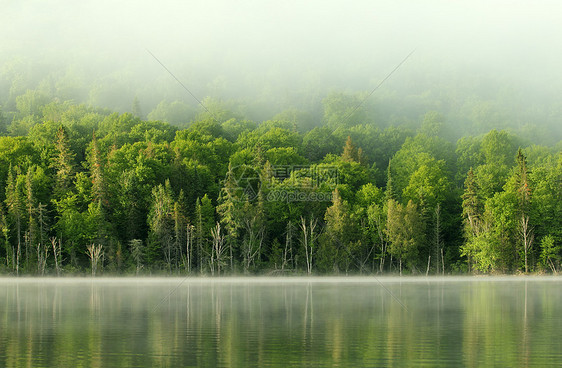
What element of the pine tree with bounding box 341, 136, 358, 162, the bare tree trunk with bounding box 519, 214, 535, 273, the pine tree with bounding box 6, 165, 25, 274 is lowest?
the bare tree trunk with bounding box 519, 214, 535, 273

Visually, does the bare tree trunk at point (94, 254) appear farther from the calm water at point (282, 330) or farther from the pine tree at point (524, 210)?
the pine tree at point (524, 210)

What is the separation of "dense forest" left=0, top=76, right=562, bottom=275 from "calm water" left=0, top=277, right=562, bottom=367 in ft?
117

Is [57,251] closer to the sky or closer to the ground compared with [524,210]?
closer to the ground

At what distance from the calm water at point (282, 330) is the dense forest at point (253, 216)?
35.6m

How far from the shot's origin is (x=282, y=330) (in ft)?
110

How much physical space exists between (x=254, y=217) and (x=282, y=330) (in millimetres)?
59582

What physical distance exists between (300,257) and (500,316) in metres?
55.1

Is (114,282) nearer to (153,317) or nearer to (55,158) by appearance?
(55,158)

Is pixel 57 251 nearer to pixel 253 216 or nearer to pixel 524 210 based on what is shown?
pixel 253 216

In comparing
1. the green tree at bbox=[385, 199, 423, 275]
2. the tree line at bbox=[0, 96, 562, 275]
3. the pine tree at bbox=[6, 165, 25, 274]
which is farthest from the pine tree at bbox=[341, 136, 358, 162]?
the pine tree at bbox=[6, 165, 25, 274]

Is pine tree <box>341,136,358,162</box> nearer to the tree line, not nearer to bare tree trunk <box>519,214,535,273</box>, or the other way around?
the tree line

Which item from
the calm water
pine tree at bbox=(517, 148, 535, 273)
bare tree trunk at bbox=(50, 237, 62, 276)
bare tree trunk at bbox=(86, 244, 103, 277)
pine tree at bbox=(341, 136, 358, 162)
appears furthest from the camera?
pine tree at bbox=(341, 136, 358, 162)

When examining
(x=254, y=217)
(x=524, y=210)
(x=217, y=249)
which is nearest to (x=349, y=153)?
(x=254, y=217)

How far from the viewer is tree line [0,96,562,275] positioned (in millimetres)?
90312
